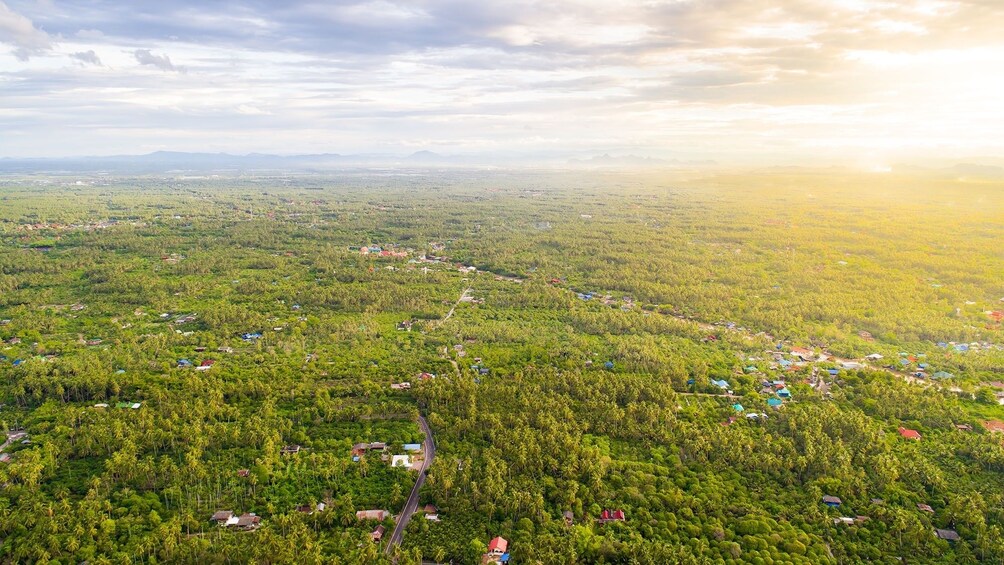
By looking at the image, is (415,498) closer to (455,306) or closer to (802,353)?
(455,306)

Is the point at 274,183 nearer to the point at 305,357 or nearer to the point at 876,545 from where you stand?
the point at 305,357

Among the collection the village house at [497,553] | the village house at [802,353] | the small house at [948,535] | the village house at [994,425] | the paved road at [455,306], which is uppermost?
the paved road at [455,306]

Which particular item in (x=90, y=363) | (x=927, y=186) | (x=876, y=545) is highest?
(x=927, y=186)

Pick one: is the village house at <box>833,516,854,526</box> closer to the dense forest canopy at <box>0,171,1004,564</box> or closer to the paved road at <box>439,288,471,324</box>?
the dense forest canopy at <box>0,171,1004,564</box>

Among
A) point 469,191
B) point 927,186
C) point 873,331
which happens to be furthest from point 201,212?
point 927,186

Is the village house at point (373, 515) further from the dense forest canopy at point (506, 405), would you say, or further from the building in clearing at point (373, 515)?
the dense forest canopy at point (506, 405)

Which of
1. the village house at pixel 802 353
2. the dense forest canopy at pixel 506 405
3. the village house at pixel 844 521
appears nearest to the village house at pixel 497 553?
the dense forest canopy at pixel 506 405
